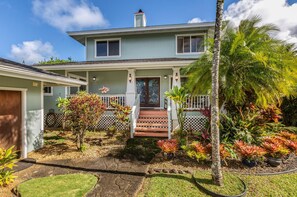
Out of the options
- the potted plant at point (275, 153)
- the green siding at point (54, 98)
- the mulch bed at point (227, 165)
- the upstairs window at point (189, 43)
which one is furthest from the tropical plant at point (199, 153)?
the green siding at point (54, 98)

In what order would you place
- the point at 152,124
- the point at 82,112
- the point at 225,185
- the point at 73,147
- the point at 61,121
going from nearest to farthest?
the point at 225,185
the point at 82,112
the point at 73,147
the point at 152,124
the point at 61,121

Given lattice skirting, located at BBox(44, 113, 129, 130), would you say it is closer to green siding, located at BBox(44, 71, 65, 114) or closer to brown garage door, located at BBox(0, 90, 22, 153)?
green siding, located at BBox(44, 71, 65, 114)

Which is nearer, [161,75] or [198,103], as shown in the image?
[198,103]

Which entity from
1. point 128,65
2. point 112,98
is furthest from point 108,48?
point 112,98

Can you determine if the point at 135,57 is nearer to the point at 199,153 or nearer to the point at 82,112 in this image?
the point at 82,112

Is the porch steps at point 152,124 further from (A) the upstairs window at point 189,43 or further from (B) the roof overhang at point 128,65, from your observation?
(A) the upstairs window at point 189,43

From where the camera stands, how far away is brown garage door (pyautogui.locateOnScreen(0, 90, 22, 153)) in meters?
5.21

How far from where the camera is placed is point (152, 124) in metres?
8.89

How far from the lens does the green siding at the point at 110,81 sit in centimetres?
1210

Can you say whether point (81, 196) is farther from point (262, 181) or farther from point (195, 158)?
point (262, 181)

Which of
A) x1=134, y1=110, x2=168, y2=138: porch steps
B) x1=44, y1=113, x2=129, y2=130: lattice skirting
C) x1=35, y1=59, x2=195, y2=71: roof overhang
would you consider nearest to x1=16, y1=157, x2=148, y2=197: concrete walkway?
x1=134, y1=110, x2=168, y2=138: porch steps

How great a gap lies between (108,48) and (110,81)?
10.2ft

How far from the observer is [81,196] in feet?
11.7

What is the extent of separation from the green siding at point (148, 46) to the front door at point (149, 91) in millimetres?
2110
